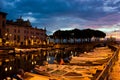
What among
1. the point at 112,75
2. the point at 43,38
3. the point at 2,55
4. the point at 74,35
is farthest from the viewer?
the point at 74,35

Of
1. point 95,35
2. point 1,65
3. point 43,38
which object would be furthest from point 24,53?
point 95,35

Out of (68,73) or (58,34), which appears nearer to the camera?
(68,73)

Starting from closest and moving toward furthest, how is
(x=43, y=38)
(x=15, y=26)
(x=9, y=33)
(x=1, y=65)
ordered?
(x=1, y=65), (x=9, y=33), (x=15, y=26), (x=43, y=38)

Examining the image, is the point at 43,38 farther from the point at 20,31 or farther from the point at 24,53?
the point at 24,53

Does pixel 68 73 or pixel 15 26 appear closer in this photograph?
pixel 68 73

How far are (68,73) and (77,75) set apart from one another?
86 cm

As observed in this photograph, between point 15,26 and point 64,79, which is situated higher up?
point 15,26

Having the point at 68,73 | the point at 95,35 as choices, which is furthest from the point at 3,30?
the point at 95,35

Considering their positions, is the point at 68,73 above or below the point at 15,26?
below

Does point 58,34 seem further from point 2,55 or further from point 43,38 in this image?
point 2,55

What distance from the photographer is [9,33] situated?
101m

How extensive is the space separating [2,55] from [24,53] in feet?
39.0

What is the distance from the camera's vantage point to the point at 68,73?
18.0 meters

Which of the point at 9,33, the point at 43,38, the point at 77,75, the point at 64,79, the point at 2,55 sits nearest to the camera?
the point at 64,79
